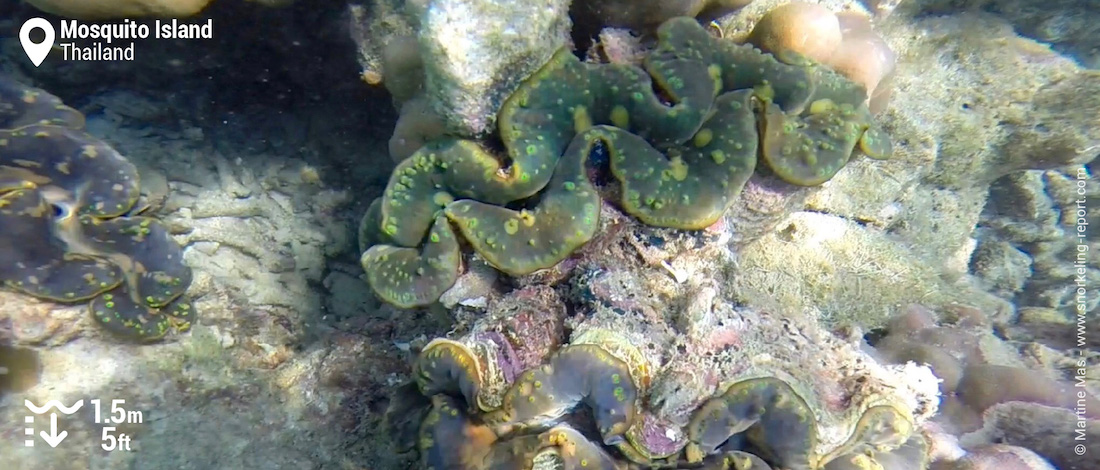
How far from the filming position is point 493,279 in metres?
2.41

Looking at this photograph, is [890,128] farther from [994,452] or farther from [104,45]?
[104,45]

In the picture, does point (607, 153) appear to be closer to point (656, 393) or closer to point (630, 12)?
point (630, 12)

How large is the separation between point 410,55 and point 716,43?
1259 millimetres

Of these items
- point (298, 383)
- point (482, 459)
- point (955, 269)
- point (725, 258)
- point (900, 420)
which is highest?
point (725, 258)

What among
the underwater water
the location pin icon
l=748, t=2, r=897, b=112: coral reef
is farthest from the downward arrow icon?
l=748, t=2, r=897, b=112: coral reef

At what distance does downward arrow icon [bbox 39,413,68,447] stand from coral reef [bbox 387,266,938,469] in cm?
166

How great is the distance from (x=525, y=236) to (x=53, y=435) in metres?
2.27

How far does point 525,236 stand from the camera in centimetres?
219

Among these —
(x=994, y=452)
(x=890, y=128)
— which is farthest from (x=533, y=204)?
(x=890, y=128)

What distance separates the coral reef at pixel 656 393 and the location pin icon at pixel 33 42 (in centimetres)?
292

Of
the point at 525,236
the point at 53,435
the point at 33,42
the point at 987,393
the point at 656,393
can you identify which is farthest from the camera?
the point at 33,42

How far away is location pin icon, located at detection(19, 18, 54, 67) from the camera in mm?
3229

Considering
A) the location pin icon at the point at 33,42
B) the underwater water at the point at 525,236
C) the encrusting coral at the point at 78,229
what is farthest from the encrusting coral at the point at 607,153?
the location pin icon at the point at 33,42

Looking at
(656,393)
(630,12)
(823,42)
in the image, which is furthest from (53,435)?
(823,42)
